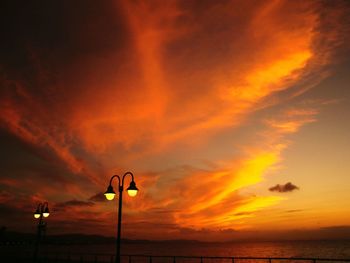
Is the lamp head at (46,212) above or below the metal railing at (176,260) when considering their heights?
above

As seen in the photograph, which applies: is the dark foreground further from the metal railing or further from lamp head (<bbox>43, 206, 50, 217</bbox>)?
lamp head (<bbox>43, 206, 50, 217</bbox>)

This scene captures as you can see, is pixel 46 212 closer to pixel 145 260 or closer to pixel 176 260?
pixel 145 260

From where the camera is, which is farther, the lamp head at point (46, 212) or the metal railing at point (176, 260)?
the lamp head at point (46, 212)

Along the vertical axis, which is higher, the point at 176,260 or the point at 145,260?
the point at 145,260

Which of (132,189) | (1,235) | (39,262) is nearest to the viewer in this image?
(132,189)

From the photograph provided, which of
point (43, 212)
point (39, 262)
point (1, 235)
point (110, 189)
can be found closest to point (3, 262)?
point (39, 262)

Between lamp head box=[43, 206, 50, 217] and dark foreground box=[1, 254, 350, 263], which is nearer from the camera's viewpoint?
dark foreground box=[1, 254, 350, 263]

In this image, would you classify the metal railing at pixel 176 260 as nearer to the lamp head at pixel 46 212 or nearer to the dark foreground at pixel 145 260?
the dark foreground at pixel 145 260

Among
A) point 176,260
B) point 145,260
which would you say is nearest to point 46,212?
point 145,260

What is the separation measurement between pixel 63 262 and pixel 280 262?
6953 cm

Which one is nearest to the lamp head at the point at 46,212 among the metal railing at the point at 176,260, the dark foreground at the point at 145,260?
the dark foreground at the point at 145,260

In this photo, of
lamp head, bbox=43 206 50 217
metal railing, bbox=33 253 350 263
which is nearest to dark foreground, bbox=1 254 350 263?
metal railing, bbox=33 253 350 263

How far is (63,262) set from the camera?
2942cm

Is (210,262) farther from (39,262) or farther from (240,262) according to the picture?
(39,262)
